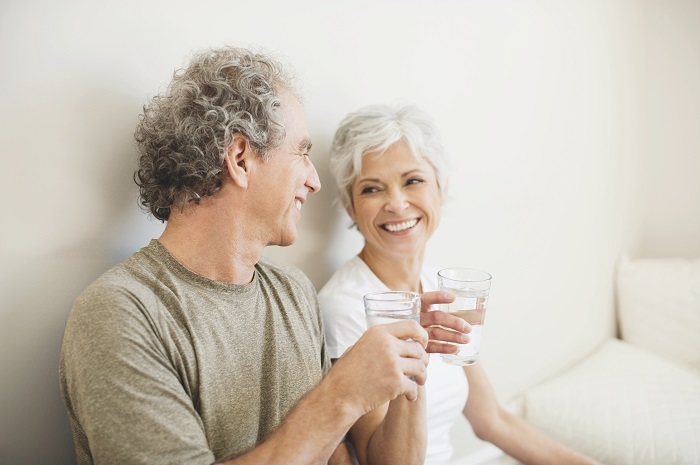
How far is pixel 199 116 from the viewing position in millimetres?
1172

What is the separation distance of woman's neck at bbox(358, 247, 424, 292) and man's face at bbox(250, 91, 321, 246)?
45cm

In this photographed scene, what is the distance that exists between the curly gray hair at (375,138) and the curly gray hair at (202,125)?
1.30 feet

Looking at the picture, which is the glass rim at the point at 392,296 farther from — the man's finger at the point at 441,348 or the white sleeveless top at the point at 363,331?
the white sleeveless top at the point at 363,331

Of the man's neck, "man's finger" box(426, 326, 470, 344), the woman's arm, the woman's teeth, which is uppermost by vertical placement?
the man's neck

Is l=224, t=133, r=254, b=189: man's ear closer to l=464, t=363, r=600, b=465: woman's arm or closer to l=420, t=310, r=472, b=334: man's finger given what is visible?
l=420, t=310, r=472, b=334: man's finger

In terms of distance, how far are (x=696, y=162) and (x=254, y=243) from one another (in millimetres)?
2930

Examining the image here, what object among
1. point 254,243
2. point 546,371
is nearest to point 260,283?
point 254,243

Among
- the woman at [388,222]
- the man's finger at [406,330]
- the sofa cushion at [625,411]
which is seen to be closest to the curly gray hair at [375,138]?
the woman at [388,222]

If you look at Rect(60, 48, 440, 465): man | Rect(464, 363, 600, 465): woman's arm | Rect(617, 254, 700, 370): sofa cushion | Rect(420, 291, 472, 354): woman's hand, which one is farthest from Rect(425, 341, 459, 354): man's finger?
Rect(617, 254, 700, 370): sofa cushion

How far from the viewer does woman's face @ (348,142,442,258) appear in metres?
1.63

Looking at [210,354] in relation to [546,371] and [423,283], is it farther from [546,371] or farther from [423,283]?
[546,371]

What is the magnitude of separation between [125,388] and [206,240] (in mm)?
355

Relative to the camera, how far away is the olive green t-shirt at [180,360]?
920 mm

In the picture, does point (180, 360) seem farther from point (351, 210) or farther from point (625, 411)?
point (625, 411)
